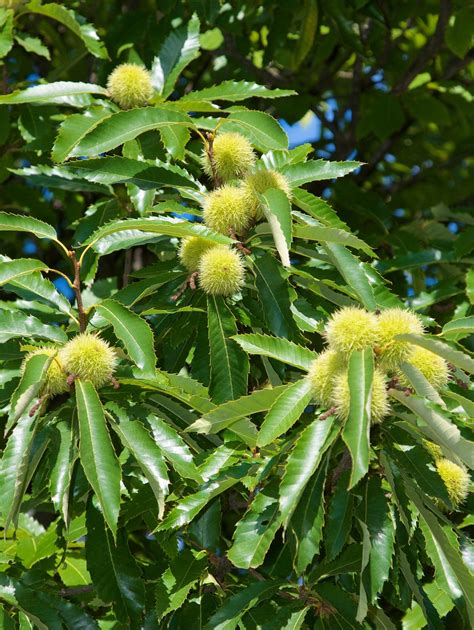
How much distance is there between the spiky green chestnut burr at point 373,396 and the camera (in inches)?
63.7

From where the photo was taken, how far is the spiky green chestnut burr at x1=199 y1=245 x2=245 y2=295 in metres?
2.00

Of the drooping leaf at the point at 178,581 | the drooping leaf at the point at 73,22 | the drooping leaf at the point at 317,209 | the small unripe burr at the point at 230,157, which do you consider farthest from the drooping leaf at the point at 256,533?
the drooping leaf at the point at 73,22

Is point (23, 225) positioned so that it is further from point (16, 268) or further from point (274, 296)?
point (274, 296)

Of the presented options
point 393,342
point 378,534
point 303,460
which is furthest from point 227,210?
point 378,534

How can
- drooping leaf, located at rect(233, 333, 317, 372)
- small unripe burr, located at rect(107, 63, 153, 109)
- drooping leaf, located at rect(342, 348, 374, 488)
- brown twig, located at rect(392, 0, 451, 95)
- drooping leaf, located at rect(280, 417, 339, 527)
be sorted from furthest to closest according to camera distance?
1. brown twig, located at rect(392, 0, 451, 95)
2. small unripe burr, located at rect(107, 63, 153, 109)
3. drooping leaf, located at rect(233, 333, 317, 372)
4. drooping leaf, located at rect(280, 417, 339, 527)
5. drooping leaf, located at rect(342, 348, 374, 488)

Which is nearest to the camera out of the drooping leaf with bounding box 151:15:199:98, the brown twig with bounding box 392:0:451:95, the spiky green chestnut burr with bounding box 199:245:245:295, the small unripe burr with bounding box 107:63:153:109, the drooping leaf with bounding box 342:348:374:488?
the drooping leaf with bounding box 342:348:374:488

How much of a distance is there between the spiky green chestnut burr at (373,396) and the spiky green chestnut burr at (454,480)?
343 mm

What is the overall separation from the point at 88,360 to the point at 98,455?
23cm

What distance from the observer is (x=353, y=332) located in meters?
1.65

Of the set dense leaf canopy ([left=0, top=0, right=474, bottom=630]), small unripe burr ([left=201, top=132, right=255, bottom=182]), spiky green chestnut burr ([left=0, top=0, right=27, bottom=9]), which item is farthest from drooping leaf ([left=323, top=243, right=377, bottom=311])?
spiky green chestnut burr ([left=0, top=0, right=27, bottom=9])

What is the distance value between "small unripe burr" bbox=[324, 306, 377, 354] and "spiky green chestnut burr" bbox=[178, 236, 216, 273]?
0.50 metres

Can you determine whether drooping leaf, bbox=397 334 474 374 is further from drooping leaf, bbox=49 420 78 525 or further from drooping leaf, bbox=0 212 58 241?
drooping leaf, bbox=0 212 58 241

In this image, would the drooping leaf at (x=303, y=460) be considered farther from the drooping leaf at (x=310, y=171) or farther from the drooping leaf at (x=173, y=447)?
the drooping leaf at (x=310, y=171)

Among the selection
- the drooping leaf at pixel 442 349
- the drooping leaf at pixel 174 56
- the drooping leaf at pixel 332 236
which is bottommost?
the drooping leaf at pixel 442 349
